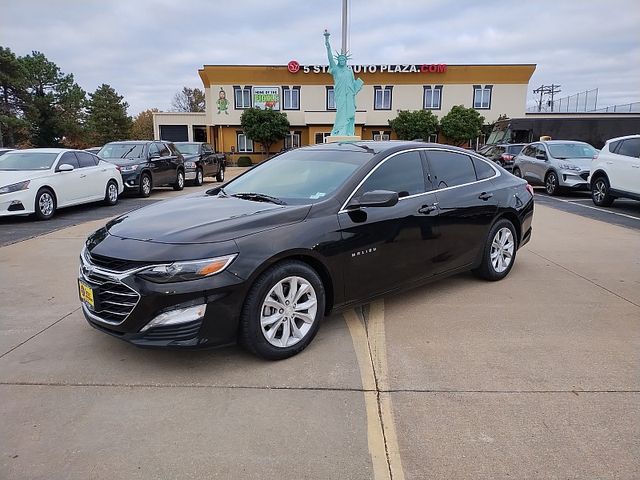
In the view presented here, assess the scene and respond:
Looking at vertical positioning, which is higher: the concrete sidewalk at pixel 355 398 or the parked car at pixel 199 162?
the parked car at pixel 199 162

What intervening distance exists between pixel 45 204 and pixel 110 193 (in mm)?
2492

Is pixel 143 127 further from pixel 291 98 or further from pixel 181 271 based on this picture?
pixel 181 271

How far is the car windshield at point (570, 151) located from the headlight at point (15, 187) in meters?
14.6

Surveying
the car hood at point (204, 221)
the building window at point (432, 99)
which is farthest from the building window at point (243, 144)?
the car hood at point (204, 221)

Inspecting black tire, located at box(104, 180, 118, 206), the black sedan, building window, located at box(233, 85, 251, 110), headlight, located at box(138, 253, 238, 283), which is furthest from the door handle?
building window, located at box(233, 85, 251, 110)

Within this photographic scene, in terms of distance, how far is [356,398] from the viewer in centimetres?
320

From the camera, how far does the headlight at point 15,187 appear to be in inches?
381

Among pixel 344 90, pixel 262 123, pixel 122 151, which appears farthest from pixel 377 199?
pixel 262 123

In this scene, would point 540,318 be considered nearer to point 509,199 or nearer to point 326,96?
point 509,199

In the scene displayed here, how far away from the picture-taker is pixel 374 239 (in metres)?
4.15

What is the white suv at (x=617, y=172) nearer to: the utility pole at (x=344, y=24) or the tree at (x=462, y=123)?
the utility pole at (x=344, y=24)

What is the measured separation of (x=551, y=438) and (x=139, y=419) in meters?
2.35

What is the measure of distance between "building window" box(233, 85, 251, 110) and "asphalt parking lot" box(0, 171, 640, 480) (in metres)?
39.8

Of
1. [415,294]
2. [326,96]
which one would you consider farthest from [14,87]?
[415,294]
